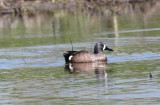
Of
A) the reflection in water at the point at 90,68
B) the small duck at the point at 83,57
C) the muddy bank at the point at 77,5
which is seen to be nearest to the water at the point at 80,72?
the reflection in water at the point at 90,68

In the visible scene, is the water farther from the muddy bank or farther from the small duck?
the muddy bank

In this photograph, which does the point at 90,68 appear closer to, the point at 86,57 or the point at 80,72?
the point at 80,72

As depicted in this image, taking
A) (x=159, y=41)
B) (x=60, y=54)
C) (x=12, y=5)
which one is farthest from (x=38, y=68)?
(x=12, y=5)

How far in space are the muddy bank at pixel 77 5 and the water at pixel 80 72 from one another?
61.8 feet

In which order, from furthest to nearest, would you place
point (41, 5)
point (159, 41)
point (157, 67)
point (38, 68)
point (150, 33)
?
point (41, 5), point (150, 33), point (159, 41), point (38, 68), point (157, 67)

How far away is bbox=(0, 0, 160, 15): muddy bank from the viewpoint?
42537 mm

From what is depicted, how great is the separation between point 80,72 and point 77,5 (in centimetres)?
3818

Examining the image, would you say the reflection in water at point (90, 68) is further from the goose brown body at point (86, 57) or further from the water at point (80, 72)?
the goose brown body at point (86, 57)

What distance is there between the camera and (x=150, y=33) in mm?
22938

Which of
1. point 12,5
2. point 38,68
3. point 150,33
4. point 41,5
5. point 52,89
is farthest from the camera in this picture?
point 41,5

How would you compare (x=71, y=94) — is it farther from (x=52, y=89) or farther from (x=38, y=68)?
(x=38, y=68)

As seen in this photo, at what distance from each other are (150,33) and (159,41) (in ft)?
10.8

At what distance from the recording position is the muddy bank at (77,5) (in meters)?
42.5

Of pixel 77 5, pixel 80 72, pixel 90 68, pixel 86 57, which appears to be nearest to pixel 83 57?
pixel 86 57
